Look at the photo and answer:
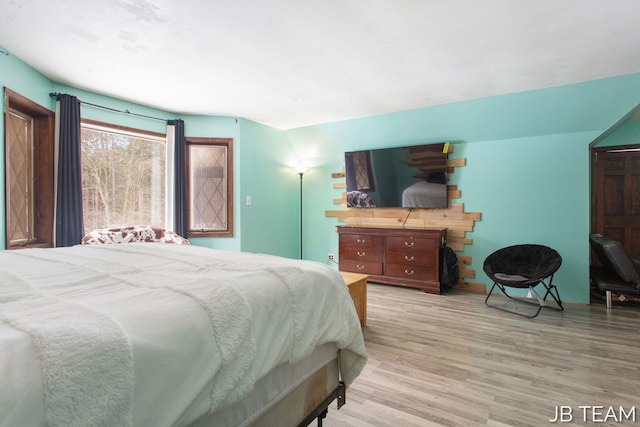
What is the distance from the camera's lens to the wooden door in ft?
15.8

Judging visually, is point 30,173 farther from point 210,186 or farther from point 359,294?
point 359,294

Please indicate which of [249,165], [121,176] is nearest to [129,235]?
[121,176]

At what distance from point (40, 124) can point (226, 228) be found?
2.27 metres

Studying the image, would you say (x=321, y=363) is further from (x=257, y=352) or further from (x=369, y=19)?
(x=369, y=19)

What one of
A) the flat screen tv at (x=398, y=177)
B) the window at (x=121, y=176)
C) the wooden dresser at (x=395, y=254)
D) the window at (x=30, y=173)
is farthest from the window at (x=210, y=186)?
the flat screen tv at (x=398, y=177)

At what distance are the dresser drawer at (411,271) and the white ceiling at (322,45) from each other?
6.78 feet

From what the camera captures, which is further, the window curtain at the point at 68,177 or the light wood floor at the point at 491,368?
the window curtain at the point at 68,177

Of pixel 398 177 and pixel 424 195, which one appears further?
pixel 398 177

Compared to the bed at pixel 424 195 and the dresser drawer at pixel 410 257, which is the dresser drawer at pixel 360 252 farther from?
the bed at pixel 424 195

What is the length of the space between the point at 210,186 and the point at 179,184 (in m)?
0.43

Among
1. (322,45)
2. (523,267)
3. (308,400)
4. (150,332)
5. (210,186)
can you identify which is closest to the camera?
(150,332)

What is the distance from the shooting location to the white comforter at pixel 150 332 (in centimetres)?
65

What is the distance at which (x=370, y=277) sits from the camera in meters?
4.57

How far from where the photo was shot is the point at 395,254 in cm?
441
